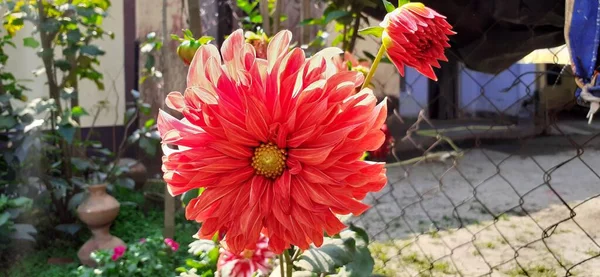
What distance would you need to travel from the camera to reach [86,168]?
2.59 metres

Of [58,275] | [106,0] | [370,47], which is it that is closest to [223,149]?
[370,47]

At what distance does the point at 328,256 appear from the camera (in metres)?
0.75

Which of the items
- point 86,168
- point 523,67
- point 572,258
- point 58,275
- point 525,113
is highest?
point 523,67

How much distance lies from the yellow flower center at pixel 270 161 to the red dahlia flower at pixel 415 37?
0.45ft

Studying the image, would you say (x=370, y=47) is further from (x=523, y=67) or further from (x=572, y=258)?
(x=572, y=258)

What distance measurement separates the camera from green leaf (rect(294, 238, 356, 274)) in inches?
28.6

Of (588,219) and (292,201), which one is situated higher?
(292,201)

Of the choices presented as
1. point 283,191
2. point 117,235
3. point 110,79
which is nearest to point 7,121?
point 117,235

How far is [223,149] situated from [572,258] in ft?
3.71

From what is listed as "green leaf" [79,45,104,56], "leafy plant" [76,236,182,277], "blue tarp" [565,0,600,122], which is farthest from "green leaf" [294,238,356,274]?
"green leaf" [79,45,104,56]

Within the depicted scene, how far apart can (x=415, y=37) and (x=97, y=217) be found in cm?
210

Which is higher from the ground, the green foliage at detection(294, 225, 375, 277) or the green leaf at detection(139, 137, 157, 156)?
the green foliage at detection(294, 225, 375, 277)

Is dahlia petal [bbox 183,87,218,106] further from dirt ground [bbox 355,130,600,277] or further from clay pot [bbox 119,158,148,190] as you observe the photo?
clay pot [bbox 119,158,148,190]

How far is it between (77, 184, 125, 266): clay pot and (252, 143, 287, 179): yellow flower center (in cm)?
199
